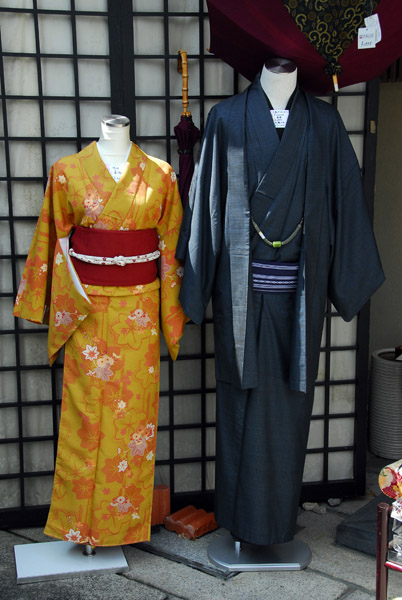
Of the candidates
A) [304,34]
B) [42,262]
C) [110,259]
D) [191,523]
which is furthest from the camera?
[191,523]

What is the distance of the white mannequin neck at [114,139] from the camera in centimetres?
306

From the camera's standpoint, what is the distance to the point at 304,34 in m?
2.97

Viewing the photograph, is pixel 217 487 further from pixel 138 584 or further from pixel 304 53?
pixel 304 53

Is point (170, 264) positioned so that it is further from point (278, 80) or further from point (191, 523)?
point (191, 523)

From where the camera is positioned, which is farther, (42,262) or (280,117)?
(42,262)

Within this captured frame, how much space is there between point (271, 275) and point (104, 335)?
0.73 m

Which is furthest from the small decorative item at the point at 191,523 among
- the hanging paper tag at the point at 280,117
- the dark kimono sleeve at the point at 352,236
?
the hanging paper tag at the point at 280,117

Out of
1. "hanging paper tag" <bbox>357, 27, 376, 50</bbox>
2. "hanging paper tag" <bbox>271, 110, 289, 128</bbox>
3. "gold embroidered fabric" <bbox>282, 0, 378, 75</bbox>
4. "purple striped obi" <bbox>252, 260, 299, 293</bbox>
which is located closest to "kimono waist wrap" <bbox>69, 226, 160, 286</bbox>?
"purple striped obi" <bbox>252, 260, 299, 293</bbox>

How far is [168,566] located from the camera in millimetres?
3238

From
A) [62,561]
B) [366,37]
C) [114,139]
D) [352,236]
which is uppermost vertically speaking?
[366,37]

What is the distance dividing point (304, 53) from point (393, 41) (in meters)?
0.37

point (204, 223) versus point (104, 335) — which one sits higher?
point (204, 223)

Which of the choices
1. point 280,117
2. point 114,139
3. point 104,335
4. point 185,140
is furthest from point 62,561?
point 280,117

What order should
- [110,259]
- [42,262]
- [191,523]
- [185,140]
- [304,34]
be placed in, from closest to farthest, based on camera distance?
[304,34] → [110,259] → [42,262] → [185,140] → [191,523]
